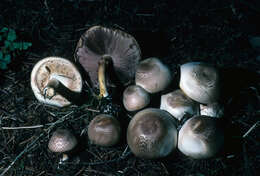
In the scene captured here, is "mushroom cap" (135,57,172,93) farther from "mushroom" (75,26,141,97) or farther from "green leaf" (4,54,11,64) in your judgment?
"green leaf" (4,54,11,64)

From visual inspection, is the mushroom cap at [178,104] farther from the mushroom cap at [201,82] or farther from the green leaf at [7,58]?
the green leaf at [7,58]

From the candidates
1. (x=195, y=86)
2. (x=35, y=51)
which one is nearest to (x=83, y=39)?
(x=35, y=51)

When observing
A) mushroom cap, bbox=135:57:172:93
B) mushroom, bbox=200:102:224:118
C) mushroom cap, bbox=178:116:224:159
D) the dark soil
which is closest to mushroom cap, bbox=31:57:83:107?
the dark soil

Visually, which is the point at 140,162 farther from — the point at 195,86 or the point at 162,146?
the point at 195,86

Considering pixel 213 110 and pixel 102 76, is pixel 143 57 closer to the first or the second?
pixel 102 76

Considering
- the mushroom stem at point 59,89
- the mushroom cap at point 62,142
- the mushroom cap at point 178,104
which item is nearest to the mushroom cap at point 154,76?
the mushroom cap at point 178,104
